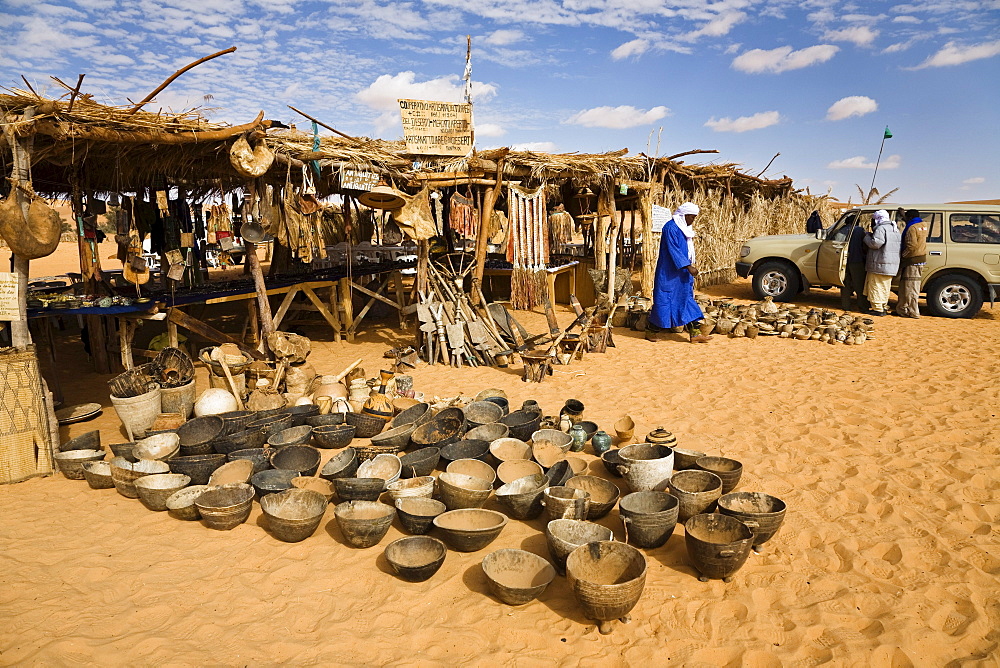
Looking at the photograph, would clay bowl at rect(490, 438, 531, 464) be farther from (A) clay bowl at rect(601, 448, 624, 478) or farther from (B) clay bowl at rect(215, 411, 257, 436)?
(B) clay bowl at rect(215, 411, 257, 436)

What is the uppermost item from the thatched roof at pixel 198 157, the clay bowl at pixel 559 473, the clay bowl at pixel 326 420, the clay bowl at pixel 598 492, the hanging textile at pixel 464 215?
the thatched roof at pixel 198 157

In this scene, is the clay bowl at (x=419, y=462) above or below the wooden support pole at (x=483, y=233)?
below

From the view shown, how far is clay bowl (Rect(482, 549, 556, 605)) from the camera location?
2.76 metres

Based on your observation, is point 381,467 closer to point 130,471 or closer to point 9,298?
point 130,471

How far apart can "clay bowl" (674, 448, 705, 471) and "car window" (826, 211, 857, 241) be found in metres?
8.34

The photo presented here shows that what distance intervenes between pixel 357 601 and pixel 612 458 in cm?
201

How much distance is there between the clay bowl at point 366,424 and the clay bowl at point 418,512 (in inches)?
53.6

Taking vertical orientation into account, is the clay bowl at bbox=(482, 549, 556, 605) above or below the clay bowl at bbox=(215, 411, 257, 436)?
below

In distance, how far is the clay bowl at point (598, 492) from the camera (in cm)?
340

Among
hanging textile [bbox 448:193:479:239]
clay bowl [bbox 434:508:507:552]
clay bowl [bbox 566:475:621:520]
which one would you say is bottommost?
clay bowl [bbox 434:508:507:552]

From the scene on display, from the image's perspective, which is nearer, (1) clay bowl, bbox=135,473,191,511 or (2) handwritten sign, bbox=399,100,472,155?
(1) clay bowl, bbox=135,473,191,511

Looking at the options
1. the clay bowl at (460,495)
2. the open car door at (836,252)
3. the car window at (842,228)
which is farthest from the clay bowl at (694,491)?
the car window at (842,228)

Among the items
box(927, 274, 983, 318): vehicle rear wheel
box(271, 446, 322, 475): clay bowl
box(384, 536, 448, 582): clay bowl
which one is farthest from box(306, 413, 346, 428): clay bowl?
box(927, 274, 983, 318): vehicle rear wheel

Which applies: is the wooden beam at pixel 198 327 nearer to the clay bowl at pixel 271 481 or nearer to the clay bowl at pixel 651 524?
the clay bowl at pixel 271 481
